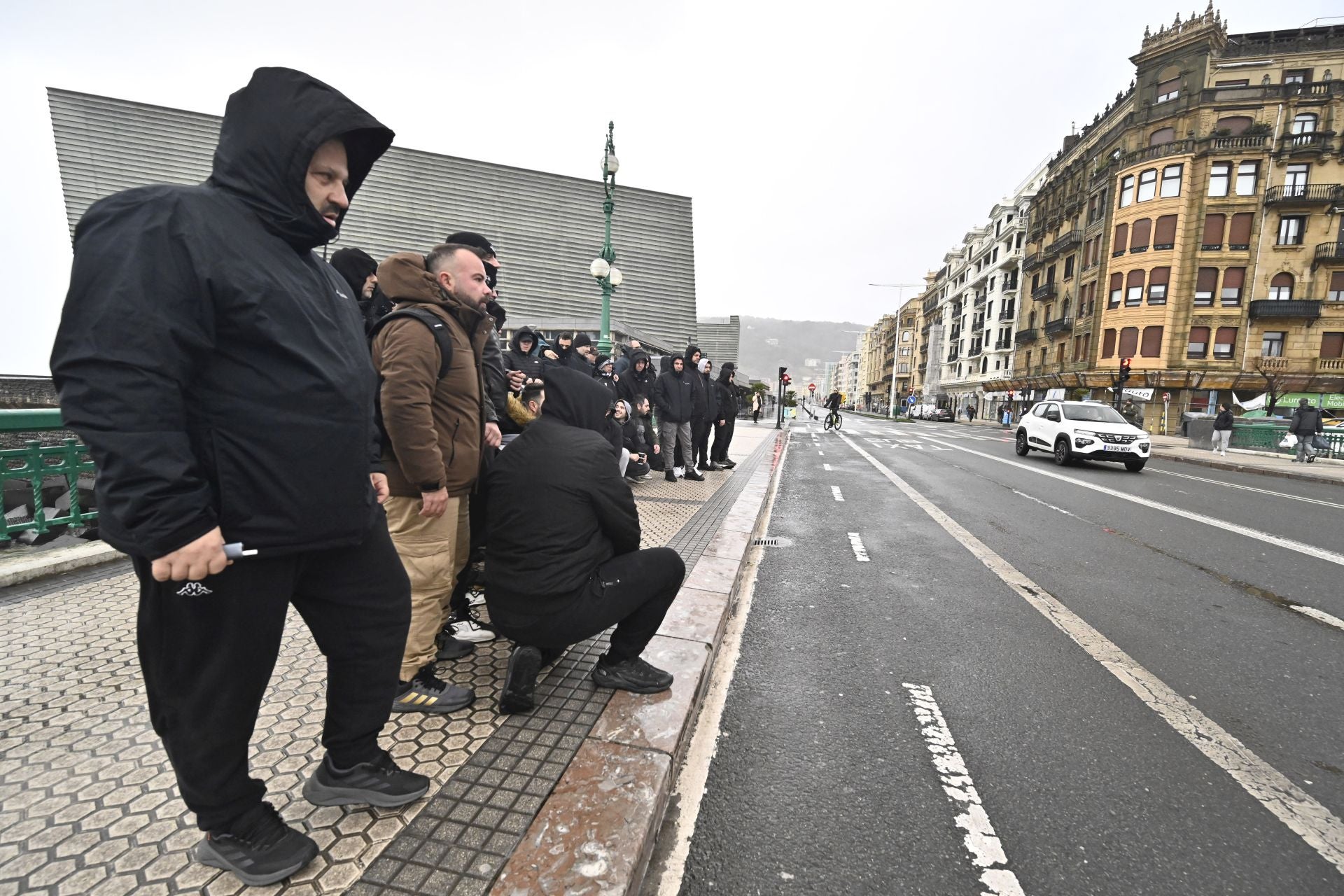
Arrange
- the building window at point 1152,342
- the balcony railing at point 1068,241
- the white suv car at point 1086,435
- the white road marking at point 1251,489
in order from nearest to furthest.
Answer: the white road marking at point 1251,489 < the white suv car at point 1086,435 < the building window at point 1152,342 < the balcony railing at point 1068,241

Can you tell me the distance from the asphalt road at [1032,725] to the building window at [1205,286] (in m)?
39.5

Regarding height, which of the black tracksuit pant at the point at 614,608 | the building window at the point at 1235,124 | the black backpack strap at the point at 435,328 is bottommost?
the black tracksuit pant at the point at 614,608

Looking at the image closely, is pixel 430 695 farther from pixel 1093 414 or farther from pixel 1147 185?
pixel 1147 185

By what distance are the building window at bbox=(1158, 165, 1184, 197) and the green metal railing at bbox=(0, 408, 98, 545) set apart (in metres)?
48.9

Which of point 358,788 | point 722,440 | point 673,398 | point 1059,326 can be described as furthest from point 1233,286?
point 358,788

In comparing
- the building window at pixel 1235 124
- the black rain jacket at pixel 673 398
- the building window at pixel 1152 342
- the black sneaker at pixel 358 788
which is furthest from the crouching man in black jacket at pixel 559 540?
the building window at pixel 1235 124

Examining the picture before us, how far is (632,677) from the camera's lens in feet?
9.11

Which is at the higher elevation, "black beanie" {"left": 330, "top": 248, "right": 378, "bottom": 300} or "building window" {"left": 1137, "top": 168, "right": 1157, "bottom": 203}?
"building window" {"left": 1137, "top": 168, "right": 1157, "bottom": 203}

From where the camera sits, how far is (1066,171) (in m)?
46.7

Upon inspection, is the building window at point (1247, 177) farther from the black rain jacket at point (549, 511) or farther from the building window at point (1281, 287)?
the black rain jacket at point (549, 511)

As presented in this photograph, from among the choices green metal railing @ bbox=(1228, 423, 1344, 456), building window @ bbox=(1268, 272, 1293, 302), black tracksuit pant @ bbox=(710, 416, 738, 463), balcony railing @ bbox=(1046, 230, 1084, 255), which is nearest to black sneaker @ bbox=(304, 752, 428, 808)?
black tracksuit pant @ bbox=(710, 416, 738, 463)

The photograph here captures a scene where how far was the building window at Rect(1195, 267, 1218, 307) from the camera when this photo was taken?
34969 millimetres

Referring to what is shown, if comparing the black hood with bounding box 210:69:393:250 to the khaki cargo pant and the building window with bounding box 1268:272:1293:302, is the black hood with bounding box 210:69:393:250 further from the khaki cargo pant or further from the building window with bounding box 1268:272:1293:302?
the building window with bounding box 1268:272:1293:302

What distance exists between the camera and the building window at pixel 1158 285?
3573 cm
